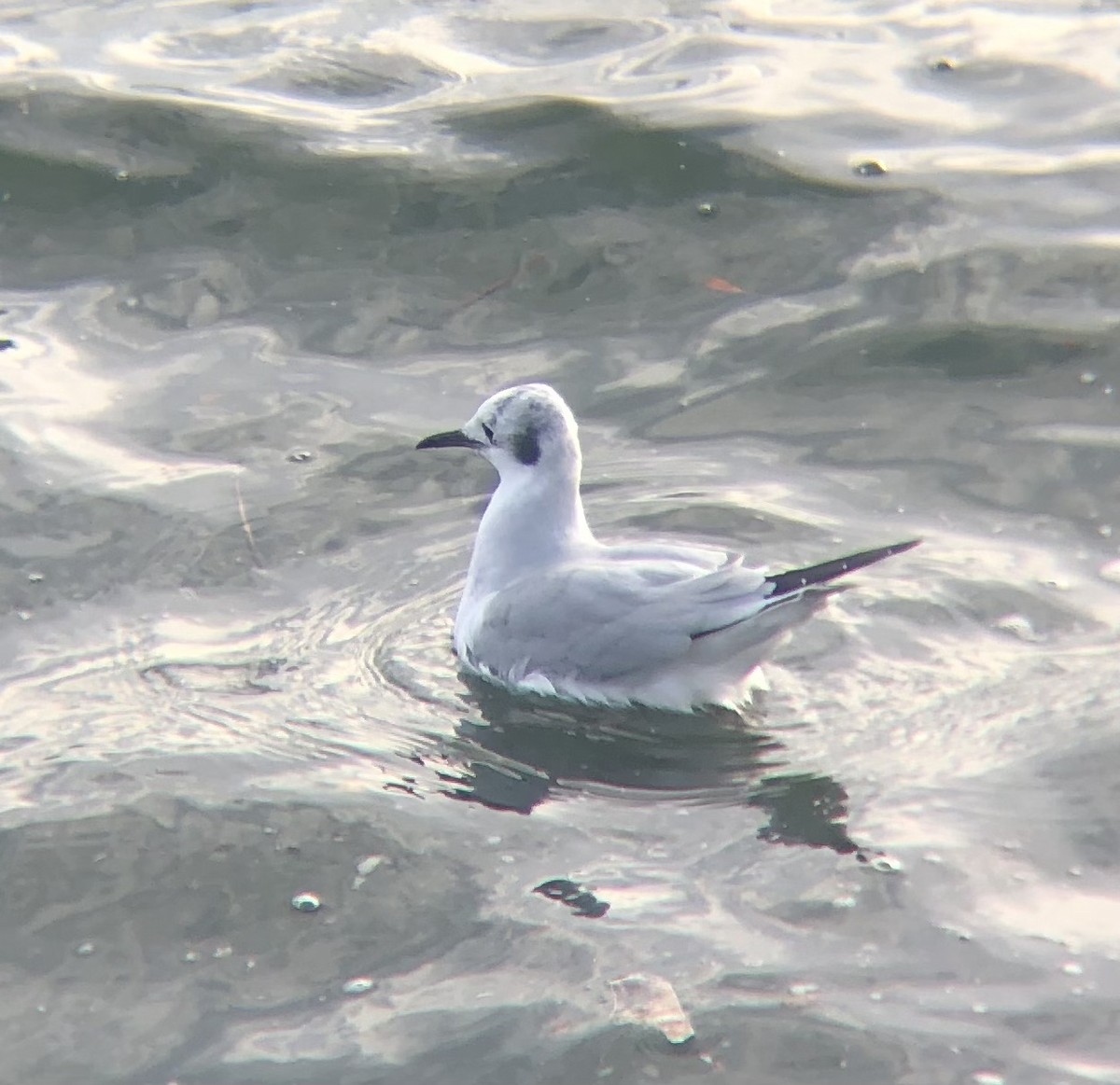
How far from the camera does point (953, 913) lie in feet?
18.4

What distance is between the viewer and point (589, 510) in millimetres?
8195

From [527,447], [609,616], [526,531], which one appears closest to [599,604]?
[609,616]

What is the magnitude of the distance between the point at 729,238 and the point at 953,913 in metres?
5.14

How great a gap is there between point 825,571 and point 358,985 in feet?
6.79

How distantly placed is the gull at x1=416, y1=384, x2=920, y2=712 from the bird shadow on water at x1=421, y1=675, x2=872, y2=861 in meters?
0.08

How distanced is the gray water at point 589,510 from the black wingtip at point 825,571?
46cm

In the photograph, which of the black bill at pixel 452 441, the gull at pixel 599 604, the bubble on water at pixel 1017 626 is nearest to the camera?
the gull at pixel 599 604

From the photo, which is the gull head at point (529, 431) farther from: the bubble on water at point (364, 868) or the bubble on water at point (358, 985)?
the bubble on water at point (358, 985)

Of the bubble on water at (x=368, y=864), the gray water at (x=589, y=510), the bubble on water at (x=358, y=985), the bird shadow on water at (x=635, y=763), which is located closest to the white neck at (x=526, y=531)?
the gray water at (x=589, y=510)

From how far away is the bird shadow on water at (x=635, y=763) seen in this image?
6.17m

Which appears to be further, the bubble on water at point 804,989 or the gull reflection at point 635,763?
the gull reflection at point 635,763

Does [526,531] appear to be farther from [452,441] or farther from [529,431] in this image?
[452,441]

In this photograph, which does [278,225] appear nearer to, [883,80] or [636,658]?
[883,80]

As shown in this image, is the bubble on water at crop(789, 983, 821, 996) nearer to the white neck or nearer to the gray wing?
the gray wing
